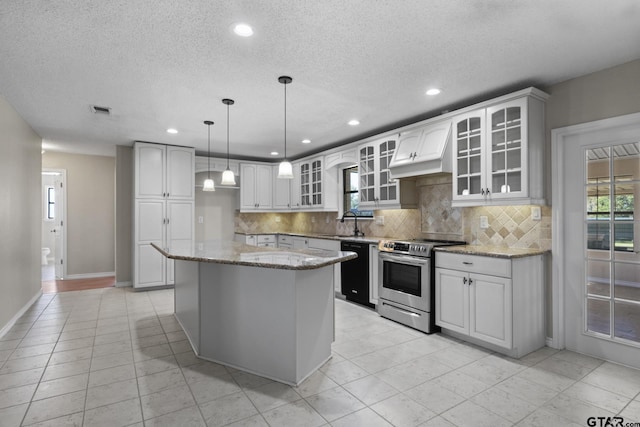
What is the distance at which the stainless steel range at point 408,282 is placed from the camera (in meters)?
3.50

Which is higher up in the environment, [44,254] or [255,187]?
[255,187]

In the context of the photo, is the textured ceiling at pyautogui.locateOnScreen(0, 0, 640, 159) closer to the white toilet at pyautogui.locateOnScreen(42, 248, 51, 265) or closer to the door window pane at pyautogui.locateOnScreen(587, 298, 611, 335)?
the door window pane at pyautogui.locateOnScreen(587, 298, 611, 335)

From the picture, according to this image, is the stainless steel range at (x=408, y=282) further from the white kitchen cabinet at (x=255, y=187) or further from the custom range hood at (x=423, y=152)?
the white kitchen cabinet at (x=255, y=187)

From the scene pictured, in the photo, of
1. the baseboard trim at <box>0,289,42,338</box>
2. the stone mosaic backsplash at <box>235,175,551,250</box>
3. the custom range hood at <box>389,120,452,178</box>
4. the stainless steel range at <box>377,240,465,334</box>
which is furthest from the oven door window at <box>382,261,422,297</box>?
the baseboard trim at <box>0,289,42,338</box>

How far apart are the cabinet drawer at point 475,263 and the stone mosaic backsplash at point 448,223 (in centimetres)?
62

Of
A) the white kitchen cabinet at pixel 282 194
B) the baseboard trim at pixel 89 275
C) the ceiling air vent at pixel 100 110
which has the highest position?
the ceiling air vent at pixel 100 110

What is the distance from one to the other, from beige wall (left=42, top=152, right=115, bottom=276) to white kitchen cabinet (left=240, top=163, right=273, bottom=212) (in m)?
2.81

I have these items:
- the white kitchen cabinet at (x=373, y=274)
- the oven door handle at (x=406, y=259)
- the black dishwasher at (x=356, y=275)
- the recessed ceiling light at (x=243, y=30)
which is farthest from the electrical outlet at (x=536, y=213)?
the recessed ceiling light at (x=243, y=30)

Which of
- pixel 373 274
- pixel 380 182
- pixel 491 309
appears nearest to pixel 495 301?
pixel 491 309

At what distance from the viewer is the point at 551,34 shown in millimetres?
2312

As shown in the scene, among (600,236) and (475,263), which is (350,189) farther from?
(600,236)

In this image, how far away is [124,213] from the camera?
5941 millimetres

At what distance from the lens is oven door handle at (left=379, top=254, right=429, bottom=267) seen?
11.6 ft

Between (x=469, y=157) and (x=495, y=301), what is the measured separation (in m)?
1.43
